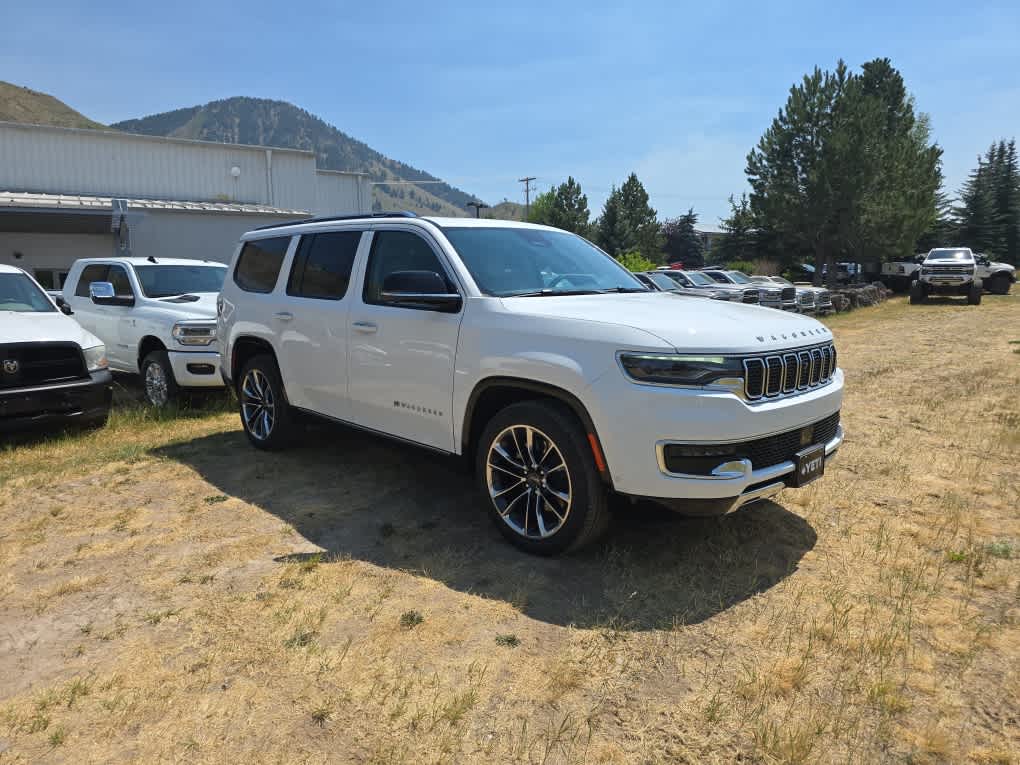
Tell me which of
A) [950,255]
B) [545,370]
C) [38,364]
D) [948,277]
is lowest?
[38,364]

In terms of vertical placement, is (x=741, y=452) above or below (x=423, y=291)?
below

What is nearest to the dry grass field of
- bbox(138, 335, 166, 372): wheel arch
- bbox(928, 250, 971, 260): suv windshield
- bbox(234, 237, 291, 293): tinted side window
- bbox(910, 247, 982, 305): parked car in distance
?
bbox(234, 237, 291, 293): tinted side window

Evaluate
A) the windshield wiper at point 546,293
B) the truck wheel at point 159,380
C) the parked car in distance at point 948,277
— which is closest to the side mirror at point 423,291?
the windshield wiper at point 546,293

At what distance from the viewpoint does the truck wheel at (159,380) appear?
7840mm

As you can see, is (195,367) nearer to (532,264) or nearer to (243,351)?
(243,351)

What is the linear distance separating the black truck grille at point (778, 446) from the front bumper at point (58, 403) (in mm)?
6304

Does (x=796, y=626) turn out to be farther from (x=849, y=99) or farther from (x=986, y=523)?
(x=849, y=99)

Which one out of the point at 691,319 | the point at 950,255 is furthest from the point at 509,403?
the point at 950,255

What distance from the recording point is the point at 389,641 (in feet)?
9.96

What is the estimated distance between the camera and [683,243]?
234 feet

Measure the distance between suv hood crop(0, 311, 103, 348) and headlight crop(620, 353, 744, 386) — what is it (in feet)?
19.9

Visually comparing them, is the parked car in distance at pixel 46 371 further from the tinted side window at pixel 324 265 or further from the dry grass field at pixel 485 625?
the tinted side window at pixel 324 265

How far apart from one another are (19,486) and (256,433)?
1.76m

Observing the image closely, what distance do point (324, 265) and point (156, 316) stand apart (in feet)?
12.8
